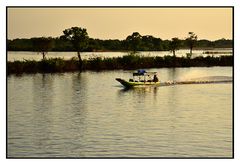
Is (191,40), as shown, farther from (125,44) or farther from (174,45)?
(125,44)

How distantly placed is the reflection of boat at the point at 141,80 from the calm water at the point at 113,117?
0.38 feet

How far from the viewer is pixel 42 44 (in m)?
7.80

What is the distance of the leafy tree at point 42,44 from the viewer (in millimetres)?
7715

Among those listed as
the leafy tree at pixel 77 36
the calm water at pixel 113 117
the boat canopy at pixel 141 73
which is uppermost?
the leafy tree at pixel 77 36

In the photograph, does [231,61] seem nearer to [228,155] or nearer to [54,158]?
[228,155]

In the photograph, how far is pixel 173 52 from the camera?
8.02 m

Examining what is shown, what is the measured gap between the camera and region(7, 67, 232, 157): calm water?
7332 mm

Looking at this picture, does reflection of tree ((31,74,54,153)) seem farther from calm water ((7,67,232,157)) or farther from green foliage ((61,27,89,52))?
green foliage ((61,27,89,52))

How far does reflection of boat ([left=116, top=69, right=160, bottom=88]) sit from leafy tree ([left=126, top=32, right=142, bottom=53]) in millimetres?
568

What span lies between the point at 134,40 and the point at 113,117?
0.82 metres

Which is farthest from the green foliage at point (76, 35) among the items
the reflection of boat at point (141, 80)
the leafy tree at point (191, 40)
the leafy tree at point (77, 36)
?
the leafy tree at point (191, 40)

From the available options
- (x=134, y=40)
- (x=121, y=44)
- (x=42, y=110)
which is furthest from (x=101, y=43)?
(x=42, y=110)

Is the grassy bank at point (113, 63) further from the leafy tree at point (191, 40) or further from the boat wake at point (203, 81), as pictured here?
the leafy tree at point (191, 40)
